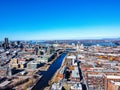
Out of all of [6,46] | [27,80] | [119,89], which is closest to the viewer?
[119,89]

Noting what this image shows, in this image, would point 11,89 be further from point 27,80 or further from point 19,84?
point 27,80

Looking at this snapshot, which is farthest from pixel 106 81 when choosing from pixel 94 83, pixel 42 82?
pixel 42 82

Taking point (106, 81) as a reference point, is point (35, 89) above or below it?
below

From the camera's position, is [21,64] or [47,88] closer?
[47,88]

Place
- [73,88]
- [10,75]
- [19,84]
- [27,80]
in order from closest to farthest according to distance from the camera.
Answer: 1. [73,88]
2. [19,84]
3. [27,80]
4. [10,75]

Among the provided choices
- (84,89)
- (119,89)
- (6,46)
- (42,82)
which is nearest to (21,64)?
(42,82)

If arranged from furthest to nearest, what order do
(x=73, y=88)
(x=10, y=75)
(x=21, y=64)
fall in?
1. (x=21, y=64)
2. (x=10, y=75)
3. (x=73, y=88)

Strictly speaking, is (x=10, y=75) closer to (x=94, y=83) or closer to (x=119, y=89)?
(x=94, y=83)

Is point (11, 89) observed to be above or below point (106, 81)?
below

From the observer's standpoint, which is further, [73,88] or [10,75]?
[10,75]
